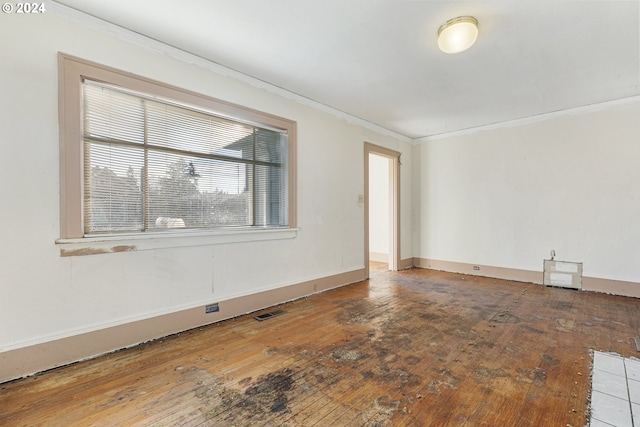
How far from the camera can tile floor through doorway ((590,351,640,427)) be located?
1.68 m

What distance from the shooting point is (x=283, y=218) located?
13.1 feet

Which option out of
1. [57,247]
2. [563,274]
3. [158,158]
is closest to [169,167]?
[158,158]

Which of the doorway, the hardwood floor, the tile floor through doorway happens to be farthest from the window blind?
the tile floor through doorway

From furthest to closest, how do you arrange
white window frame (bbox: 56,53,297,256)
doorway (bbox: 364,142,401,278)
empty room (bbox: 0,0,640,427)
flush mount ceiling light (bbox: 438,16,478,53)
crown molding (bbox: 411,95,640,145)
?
doorway (bbox: 364,142,401,278)
crown molding (bbox: 411,95,640,145)
flush mount ceiling light (bbox: 438,16,478,53)
white window frame (bbox: 56,53,297,256)
empty room (bbox: 0,0,640,427)

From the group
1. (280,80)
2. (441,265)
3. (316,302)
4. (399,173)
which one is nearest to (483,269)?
A: (441,265)

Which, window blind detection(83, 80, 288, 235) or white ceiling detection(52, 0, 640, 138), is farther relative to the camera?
window blind detection(83, 80, 288, 235)

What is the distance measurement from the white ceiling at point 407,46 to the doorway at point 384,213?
200 centimetres

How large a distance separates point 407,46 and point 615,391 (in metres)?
3.20

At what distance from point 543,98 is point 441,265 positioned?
11.2 feet

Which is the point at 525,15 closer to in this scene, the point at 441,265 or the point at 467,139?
the point at 467,139

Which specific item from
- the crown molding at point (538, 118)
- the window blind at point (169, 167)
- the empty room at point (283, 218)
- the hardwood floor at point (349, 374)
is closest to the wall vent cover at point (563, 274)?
the empty room at point (283, 218)

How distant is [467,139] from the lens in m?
5.66

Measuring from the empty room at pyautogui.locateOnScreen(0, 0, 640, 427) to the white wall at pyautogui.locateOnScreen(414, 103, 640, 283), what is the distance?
4 cm

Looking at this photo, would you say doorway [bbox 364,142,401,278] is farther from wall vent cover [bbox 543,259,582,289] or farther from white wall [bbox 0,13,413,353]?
white wall [bbox 0,13,413,353]
